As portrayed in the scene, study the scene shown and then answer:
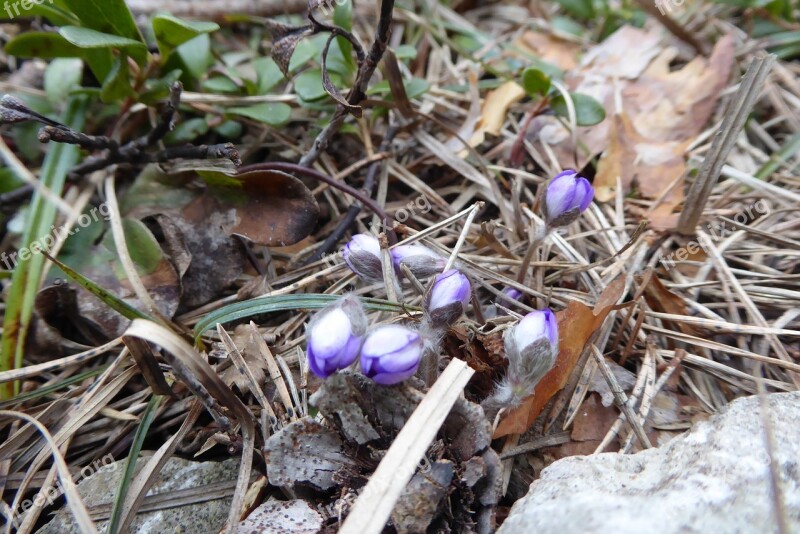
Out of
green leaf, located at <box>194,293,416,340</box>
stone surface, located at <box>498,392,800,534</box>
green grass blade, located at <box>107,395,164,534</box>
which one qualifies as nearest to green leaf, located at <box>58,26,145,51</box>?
green leaf, located at <box>194,293,416,340</box>

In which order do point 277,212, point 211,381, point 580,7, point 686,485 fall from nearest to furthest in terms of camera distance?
point 686,485 < point 211,381 < point 277,212 < point 580,7

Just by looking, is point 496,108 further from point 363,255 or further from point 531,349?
point 531,349

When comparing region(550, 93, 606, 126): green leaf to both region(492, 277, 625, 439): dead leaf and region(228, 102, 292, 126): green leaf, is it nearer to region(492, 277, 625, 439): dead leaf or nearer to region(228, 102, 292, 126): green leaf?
region(492, 277, 625, 439): dead leaf

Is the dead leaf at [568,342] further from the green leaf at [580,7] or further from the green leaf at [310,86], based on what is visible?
the green leaf at [580,7]

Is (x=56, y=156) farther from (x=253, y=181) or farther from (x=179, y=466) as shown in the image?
(x=179, y=466)

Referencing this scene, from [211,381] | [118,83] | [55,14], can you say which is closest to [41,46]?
[55,14]
